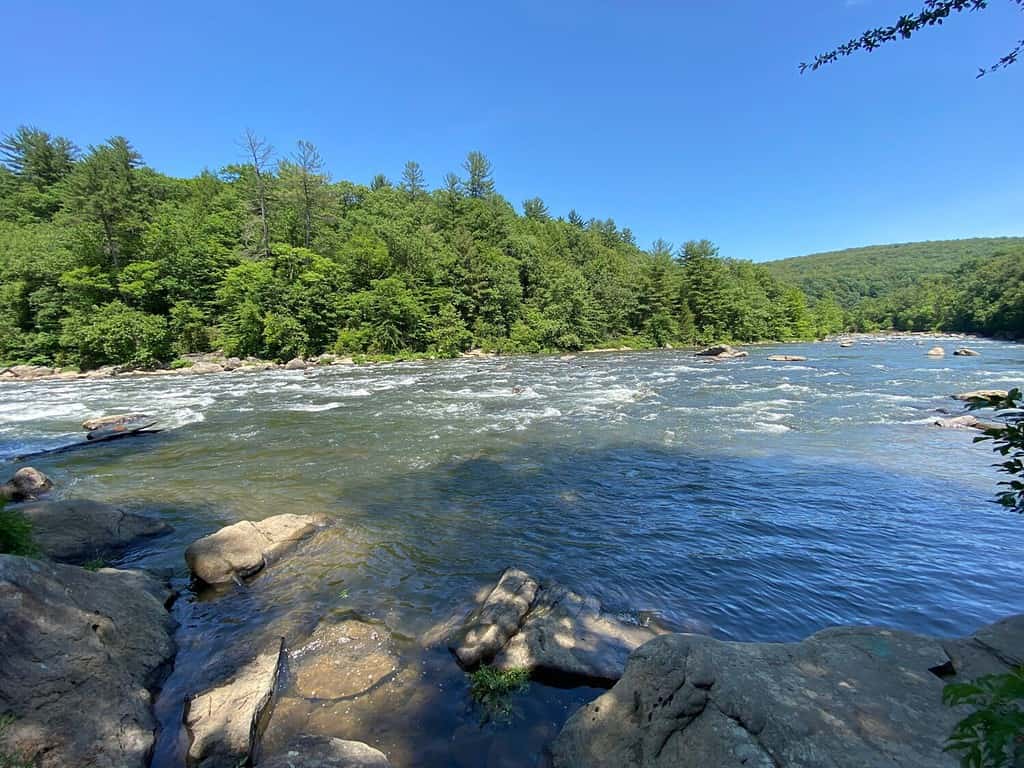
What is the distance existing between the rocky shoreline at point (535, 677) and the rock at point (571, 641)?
18mm

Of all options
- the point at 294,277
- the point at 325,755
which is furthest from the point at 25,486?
the point at 294,277

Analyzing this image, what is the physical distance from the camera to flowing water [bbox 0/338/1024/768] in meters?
4.59

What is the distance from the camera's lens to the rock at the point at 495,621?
15.1ft

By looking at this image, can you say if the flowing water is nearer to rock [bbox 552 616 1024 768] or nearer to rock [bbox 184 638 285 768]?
rock [bbox 184 638 285 768]

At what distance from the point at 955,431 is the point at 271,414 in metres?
22.0

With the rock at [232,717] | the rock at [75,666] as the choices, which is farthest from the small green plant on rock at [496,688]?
the rock at [75,666]

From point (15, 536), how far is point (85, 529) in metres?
1.84

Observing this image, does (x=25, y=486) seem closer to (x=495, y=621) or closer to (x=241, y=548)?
(x=241, y=548)

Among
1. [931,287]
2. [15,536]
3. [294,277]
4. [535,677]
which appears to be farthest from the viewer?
[931,287]

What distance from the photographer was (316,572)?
642 cm

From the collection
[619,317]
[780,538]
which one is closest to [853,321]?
[619,317]

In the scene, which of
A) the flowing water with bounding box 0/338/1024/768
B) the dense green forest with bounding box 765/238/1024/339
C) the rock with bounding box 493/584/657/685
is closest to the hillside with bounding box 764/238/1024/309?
the dense green forest with bounding box 765/238/1024/339

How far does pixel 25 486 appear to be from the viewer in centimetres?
922

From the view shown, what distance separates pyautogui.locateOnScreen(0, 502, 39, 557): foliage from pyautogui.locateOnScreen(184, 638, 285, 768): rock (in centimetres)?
315
